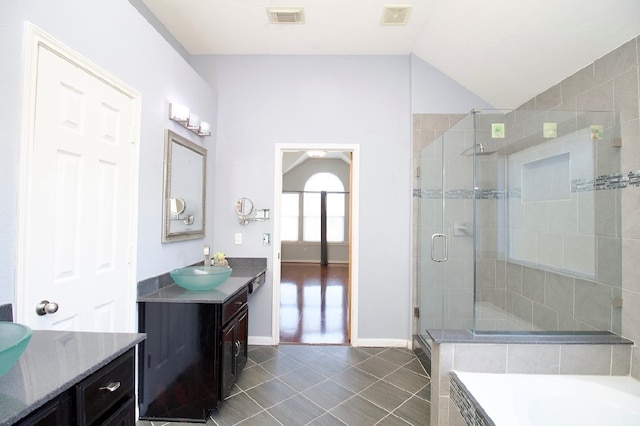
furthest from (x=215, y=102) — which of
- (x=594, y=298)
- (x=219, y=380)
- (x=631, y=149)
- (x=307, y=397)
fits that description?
(x=594, y=298)

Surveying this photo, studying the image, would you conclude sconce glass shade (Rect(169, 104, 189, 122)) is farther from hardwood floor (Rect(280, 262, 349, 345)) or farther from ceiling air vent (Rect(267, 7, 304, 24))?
hardwood floor (Rect(280, 262, 349, 345))

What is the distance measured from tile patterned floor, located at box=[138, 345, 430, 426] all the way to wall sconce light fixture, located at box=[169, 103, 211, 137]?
7.11ft

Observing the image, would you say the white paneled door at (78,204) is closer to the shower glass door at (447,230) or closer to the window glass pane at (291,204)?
the shower glass door at (447,230)

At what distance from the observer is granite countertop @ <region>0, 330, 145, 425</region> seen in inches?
30.1

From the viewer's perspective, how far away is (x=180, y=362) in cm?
197

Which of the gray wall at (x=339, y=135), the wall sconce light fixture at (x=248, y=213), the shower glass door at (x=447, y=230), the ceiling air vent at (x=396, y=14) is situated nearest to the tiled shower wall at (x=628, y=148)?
the shower glass door at (x=447, y=230)

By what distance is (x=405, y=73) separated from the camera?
10.6ft

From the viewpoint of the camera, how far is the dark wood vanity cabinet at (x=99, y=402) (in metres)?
0.85

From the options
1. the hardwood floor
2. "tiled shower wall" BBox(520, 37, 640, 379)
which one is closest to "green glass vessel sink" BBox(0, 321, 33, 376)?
the hardwood floor

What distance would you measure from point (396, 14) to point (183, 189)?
237 cm

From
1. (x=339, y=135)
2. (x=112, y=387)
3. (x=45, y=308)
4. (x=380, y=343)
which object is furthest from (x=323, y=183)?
(x=112, y=387)

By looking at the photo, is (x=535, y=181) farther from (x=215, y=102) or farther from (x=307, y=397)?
(x=215, y=102)

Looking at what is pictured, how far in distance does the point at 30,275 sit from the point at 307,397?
6.22ft

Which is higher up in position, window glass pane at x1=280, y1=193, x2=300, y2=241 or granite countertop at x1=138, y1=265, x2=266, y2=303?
window glass pane at x1=280, y1=193, x2=300, y2=241
